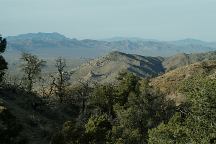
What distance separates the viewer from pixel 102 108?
4240 inches

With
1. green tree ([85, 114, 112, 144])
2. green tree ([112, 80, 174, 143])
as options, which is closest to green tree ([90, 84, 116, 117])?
green tree ([112, 80, 174, 143])

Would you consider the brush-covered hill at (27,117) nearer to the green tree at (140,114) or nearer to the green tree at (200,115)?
the green tree at (140,114)

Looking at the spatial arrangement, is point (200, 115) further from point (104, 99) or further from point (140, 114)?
point (104, 99)

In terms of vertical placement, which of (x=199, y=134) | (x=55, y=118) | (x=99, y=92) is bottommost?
(x=55, y=118)

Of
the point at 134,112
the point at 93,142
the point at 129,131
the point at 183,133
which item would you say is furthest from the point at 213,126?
the point at 134,112

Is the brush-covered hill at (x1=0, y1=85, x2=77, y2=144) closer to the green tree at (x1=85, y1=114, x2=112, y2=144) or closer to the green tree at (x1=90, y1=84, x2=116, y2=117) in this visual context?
the green tree at (x1=90, y1=84, x2=116, y2=117)

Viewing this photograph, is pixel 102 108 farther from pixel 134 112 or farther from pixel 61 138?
pixel 61 138

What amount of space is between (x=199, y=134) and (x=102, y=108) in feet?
222

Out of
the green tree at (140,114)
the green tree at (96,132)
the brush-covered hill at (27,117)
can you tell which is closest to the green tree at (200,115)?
the green tree at (96,132)

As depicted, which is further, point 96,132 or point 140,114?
point 140,114

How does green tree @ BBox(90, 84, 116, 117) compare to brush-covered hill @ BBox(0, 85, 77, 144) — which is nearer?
brush-covered hill @ BBox(0, 85, 77, 144)

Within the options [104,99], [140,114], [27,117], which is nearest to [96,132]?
[140,114]

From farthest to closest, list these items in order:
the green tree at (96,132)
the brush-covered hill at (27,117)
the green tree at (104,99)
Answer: the green tree at (104,99) < the green tree at (96,132) < the brush-covered hill at (27,117)

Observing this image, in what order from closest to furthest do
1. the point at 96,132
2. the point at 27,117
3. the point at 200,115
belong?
the point at 200,115 → the point at 96,132 → the point at 27,117
